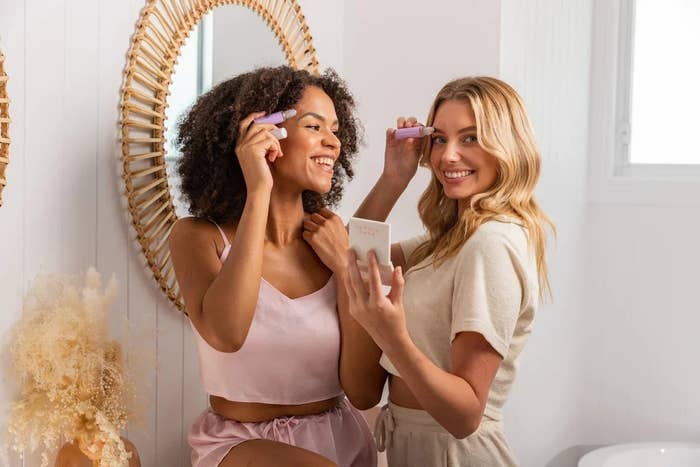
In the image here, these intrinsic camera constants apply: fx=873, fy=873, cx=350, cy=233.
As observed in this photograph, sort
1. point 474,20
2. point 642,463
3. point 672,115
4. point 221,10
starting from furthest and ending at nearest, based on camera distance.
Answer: point 672,115 → point 642,463 → point 474,20 → point 221,10

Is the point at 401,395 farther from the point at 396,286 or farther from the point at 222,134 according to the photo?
the point at 222,134

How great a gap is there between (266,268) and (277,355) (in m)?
0.15

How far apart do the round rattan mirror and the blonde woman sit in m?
0.36

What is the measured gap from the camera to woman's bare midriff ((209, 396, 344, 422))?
1456 millimetres

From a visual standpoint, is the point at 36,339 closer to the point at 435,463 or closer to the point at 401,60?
the point at 435,463

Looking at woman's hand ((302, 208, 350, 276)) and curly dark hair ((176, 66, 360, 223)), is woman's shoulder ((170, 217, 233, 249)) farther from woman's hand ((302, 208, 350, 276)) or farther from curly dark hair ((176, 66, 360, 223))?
woman's hand ((302, 208, 350, 276))

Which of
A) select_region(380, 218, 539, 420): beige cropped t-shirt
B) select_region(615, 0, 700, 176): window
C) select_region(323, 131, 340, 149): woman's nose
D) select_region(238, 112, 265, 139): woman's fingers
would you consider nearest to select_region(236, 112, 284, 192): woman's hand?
select_region(238, 112, 265, 139): woman's fingers

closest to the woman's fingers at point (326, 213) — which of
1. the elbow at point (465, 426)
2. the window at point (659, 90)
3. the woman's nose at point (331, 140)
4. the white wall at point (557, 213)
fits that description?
the woman's nose at point (331, 140)

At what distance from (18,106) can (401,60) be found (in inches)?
47.8

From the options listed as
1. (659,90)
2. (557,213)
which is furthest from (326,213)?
(659,90)

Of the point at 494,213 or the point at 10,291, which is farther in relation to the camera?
the point at 494,213

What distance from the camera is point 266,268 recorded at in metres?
1.47

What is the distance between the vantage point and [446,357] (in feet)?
4.53

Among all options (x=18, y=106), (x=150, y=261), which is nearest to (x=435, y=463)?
(x=150, y=261)
